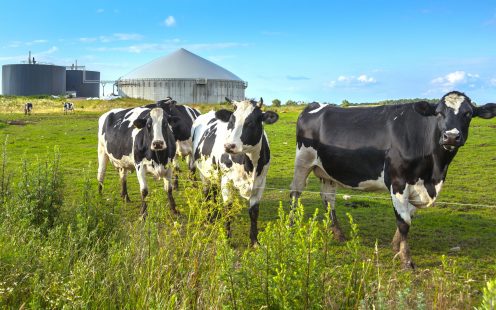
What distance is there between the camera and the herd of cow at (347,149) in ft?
24.5

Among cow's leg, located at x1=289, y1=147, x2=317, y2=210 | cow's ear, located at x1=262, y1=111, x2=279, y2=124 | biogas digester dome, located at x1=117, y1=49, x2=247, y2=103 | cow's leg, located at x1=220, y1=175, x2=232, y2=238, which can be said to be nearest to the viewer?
cow's leg, located at x1=220, y1=175, x2=232, y2=238

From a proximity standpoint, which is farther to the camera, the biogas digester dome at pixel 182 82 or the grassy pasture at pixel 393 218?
the biogas digester dome at pixel 182 82

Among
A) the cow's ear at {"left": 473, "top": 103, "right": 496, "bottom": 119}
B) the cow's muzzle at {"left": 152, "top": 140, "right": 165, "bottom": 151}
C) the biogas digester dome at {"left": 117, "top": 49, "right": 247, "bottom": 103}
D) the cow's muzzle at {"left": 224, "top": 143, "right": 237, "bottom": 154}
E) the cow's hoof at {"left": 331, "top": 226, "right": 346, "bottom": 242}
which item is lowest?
the cow's hoof at {"left": 331, "top": 226, "right": 346, "bottom": 242}

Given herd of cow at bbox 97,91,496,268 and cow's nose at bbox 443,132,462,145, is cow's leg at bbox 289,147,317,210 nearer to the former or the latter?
herd of cow at bbox 97,91,496,268

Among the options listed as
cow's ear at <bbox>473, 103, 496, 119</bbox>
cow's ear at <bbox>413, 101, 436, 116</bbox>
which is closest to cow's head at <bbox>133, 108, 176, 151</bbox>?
cow's ear at <bbox>413, 101, 436, 116</bbox>

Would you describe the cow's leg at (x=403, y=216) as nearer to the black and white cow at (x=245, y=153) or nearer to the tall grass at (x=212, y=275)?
the tall grass at (x=212, y=275)

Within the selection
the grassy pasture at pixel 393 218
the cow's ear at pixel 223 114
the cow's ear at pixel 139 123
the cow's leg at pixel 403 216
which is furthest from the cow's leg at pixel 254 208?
the cow's ear at pixel 139 123

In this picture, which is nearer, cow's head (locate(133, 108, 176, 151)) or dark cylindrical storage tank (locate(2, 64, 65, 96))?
cow's head (locate(133, 108, 176, 151))

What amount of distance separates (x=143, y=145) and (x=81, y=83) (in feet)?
336

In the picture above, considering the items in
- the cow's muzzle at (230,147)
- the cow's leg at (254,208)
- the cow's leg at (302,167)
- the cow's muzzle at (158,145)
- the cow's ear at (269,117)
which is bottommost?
the cow's leg at (254,208)

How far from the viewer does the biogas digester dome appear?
89.4m

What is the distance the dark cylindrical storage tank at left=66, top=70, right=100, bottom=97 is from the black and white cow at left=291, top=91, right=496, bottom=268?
4036 inches

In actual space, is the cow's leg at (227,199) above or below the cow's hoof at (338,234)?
above

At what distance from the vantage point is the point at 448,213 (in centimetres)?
1102
